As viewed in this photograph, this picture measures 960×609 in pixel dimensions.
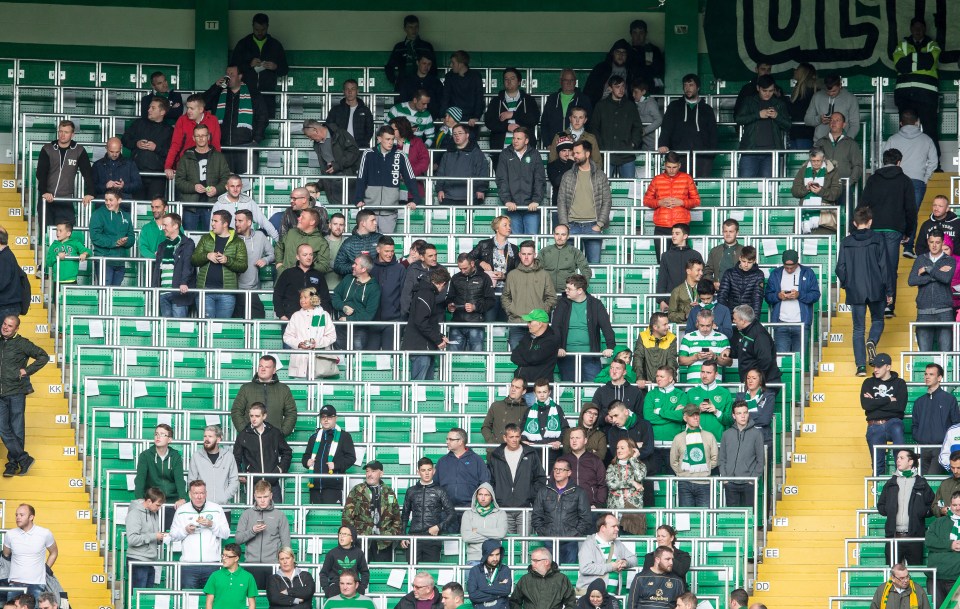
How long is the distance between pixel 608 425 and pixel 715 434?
1.07m

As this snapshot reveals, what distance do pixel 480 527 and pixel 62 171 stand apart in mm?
7569

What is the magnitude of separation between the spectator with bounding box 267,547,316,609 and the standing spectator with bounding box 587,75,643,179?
8.15 meters

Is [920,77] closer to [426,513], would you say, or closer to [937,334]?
[937,334]

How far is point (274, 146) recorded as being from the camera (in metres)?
25.1

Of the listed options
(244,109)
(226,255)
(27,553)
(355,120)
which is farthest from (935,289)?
(27,553)

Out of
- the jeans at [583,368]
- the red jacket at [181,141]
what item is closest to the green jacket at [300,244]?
the red jacket at [181,141]

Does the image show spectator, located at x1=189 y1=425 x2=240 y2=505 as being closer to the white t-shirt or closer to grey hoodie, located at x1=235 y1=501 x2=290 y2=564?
grey hoodie, located at x1=235 y1=501 x2=290 y2=564

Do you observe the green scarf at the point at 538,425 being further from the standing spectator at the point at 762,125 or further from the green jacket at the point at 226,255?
the standing spectator at the point at 762,125

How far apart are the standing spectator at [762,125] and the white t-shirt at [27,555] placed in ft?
32.6

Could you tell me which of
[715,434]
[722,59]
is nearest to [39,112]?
[722,59]

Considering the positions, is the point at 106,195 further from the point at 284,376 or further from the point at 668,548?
the point at 668,548

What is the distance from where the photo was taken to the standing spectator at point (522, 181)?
913 inches

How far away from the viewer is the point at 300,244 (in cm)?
2170

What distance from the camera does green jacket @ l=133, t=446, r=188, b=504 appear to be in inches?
748
